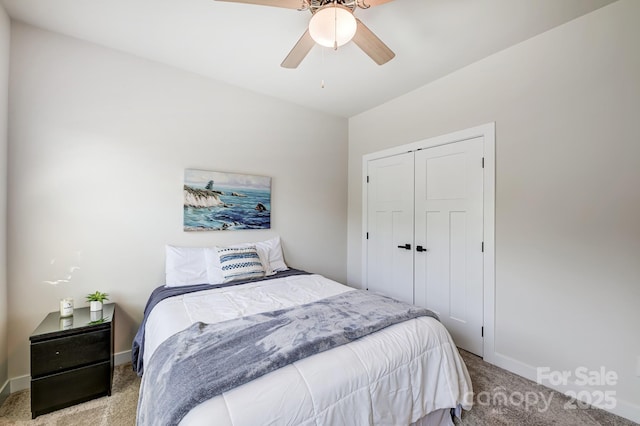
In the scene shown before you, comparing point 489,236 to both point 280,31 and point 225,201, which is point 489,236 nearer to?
point 280,31

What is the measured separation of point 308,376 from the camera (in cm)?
116

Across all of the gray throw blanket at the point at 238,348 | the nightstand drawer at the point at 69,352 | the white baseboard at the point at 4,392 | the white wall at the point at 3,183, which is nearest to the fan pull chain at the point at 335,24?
the gray throw blanket at the point at 238,348

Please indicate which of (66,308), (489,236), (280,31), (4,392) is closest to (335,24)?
(280,31)

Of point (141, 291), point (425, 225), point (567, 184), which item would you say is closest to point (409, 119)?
point (425, 225)

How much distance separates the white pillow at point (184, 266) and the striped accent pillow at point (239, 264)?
20 centimetres

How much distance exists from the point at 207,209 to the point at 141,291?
0.93 meters

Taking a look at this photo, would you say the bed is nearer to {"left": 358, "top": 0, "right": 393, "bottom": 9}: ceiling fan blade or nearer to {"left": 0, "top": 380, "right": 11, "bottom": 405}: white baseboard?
{"left": 0, "top": 380, "right": 11, "bottom": 405}: white baseboard

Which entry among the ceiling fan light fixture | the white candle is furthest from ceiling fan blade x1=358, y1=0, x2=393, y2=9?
the white candle

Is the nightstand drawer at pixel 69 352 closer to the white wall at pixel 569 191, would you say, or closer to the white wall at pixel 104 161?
the white wall at pixel 104 161

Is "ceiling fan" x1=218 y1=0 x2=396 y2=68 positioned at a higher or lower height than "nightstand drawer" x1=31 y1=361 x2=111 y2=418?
higher

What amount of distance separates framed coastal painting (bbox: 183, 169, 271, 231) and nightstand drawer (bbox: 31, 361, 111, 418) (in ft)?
4.11

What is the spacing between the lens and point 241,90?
9.77 ft

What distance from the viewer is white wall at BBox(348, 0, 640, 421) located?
1.76 meters

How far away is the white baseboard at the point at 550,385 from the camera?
67.7 inches
